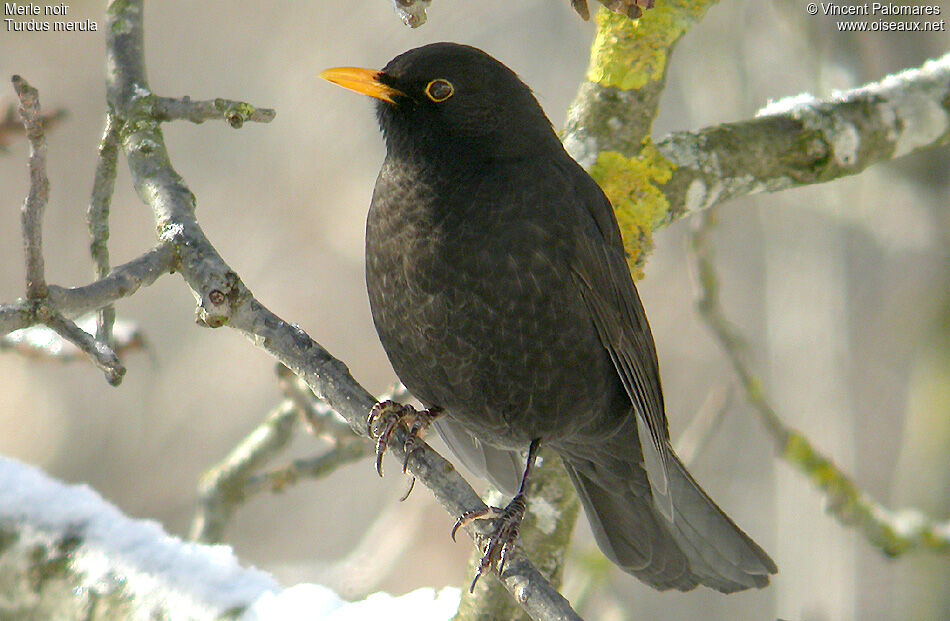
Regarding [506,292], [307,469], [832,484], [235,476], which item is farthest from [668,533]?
[235,476]

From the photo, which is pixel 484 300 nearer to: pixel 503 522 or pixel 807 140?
pixel 503 522

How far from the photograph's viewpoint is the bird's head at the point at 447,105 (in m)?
3.33

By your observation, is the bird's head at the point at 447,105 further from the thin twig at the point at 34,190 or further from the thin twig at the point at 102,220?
the thin twig at the point at 34,190

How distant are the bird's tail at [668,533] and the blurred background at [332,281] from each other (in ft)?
7.36

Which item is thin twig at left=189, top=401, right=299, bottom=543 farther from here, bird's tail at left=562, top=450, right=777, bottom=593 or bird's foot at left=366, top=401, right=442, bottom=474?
bird's tail at left=562, top=450, right=777, bottom=593

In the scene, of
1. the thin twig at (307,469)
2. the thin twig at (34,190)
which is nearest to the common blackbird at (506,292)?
the thin twig at (307,469)

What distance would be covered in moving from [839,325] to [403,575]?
4.04 meters

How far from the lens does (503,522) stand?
10.6ft

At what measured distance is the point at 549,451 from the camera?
12.3ft

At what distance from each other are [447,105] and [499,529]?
52.5 inches

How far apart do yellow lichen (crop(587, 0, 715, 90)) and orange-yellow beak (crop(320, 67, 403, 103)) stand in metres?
0.89

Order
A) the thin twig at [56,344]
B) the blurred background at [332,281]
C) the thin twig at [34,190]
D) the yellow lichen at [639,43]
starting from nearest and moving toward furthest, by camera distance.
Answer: the thin twig at [34,190] < the thin twig at [56,344] < the yellow lichen at [639,43] < the blurred background at [332,281]

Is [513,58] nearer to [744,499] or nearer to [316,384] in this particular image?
[744,499]

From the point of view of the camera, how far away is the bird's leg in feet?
9.35
